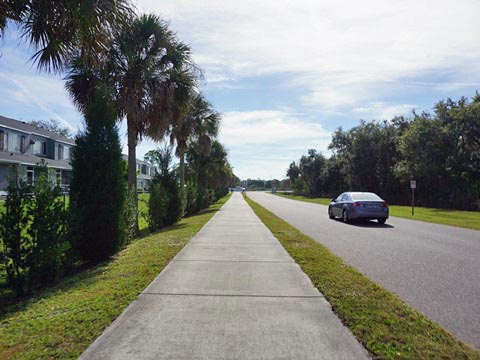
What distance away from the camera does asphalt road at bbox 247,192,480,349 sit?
4.61 m

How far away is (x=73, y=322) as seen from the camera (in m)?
4.03

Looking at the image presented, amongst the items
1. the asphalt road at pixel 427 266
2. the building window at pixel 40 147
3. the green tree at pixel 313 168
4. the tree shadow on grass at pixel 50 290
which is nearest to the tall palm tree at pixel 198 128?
the asphalt road at pixel 427 266

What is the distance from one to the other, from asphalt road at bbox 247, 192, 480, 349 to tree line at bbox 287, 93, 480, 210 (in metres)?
22.1

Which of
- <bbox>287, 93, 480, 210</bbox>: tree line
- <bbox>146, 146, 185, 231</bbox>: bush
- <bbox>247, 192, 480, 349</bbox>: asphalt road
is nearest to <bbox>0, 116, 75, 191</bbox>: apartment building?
<bbox>146, 146, 185, 231</bbox>: bush

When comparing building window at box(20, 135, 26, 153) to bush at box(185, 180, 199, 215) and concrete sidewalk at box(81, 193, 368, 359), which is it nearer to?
bush at box(185, 180, 199, 215)

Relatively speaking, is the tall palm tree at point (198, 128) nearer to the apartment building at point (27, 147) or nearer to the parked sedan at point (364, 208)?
the apartment building at point (27, 147)

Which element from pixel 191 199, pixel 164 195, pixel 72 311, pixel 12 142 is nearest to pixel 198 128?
pixel 191 199

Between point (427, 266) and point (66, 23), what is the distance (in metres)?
7.75

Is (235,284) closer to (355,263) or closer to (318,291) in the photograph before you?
(318,291)

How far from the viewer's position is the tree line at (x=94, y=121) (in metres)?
5.50

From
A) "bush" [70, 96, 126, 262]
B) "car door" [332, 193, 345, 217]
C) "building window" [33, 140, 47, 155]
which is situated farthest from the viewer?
"building window" [33, 140, 47, 155]

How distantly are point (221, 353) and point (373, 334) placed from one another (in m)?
1.57

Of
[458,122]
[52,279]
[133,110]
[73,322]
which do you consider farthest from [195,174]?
[73,322]

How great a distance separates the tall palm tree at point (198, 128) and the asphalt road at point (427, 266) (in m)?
11.8
